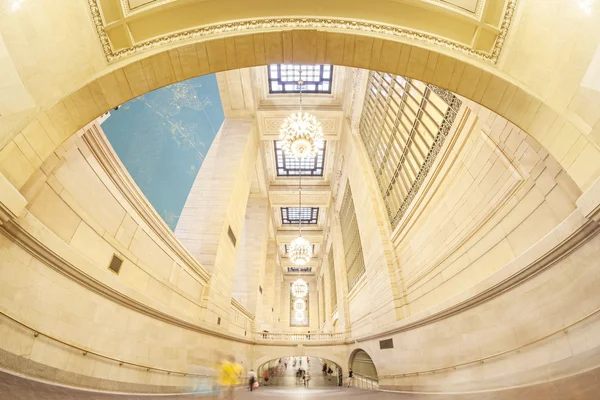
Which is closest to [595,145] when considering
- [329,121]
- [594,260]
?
[594,260]

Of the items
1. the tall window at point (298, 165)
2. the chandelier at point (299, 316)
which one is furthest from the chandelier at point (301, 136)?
the chandelier at point (299, 316)

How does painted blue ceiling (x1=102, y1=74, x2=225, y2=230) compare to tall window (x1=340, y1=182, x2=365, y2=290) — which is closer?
painted blue ceiling (x1=102, y1=74, x2=225, y2=230)

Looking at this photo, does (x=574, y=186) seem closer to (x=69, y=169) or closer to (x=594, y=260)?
(x=594, y=260)

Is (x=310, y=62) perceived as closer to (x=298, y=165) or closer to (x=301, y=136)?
(x=301, y=136)

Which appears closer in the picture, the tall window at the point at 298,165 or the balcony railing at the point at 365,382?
the balcony railing at the point at 365,382

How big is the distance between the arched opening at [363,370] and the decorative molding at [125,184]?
8.05 meters

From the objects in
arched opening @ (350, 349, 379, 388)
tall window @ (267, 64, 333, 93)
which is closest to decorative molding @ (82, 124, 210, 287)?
arched opening @ (350, 349, 379, 388)

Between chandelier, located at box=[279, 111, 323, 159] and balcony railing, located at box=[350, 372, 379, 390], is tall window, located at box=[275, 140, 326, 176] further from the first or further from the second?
balcony railing, located at box=[350, 372, 379, 390]

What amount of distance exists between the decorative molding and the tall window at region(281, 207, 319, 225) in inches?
580

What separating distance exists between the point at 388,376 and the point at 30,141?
908cm

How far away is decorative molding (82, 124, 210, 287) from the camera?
3.63 m

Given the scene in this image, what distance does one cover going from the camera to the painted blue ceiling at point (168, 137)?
30.5 ft

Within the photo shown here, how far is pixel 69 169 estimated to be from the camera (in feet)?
10.7

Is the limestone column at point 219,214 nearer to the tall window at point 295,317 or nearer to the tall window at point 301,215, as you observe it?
the tall window at point 301,215
